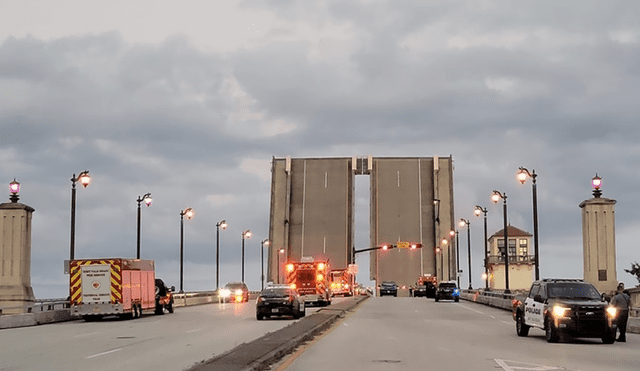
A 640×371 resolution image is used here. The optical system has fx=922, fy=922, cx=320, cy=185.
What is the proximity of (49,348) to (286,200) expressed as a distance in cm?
8398

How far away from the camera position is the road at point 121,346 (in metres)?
18.8

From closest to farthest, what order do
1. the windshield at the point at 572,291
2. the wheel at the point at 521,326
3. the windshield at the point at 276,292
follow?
the windshield at the point at 572,291 → the wheel at the point at 521,326 → the windshield at the point at 276,292

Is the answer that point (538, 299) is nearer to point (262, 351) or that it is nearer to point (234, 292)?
point (262, 351)

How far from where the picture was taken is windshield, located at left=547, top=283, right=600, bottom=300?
26.5 m

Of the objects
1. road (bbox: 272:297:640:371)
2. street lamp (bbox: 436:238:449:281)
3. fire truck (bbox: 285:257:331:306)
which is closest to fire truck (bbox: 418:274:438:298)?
street lamp (bbox: 436:238:449:281)

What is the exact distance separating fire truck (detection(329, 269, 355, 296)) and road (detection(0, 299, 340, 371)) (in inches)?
2243

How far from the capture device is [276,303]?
133ft

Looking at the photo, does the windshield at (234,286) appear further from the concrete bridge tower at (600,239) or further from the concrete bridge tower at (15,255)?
the concrete bridge tower at (600,239)

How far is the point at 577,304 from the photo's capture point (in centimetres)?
2541

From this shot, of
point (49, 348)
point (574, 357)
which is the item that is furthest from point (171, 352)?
point (574, 357)

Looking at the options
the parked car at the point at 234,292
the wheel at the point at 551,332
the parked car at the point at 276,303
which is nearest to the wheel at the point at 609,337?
the wheel at the point at 551,332

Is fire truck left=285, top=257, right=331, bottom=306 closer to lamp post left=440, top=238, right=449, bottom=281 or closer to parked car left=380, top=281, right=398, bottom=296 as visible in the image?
parked car left=380, top=281, right=398, bottom=296

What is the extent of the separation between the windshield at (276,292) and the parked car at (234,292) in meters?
36.8

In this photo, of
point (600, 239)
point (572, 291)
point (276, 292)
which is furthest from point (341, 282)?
point (572, 291)
